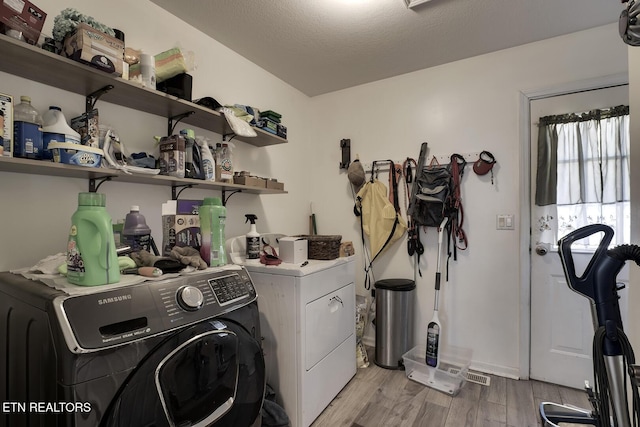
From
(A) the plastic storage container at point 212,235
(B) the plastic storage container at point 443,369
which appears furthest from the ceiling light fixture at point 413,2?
(B) the plastic storage container at point 443,369

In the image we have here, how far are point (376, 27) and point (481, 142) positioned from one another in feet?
3.70

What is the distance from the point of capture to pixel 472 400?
192cm

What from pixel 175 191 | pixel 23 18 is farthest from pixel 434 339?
pixel 23 18

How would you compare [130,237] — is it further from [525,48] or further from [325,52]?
[525,48]

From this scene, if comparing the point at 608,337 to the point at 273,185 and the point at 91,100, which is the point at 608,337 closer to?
the point at 273,185

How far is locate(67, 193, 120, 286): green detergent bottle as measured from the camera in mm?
897

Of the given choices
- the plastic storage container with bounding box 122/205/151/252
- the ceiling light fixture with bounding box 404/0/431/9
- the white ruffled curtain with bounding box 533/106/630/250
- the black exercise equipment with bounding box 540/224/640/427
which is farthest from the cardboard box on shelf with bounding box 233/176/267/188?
the white ruffled curtain with bounding box 533/106/630/250

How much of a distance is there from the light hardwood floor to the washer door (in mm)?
805

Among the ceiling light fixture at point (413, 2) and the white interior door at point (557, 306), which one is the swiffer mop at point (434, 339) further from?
the ceiling light fixture at point (413, 2)

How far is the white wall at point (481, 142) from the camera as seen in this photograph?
6.79 feet

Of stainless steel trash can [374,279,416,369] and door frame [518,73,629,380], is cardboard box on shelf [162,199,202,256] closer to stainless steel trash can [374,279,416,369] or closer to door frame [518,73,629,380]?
stainless steel trash can [374,279,416,369]

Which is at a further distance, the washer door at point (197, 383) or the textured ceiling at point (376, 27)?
the textured ceiling at point (376, 27)

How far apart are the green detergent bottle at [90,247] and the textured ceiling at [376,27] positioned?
4.52ft

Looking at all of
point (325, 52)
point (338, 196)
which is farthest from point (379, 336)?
point (325, 52)
